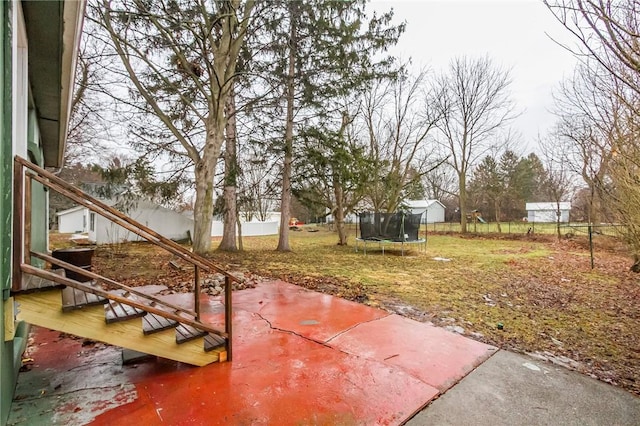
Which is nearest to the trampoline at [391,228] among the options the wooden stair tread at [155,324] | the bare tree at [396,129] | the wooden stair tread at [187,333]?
the bare tree at [396,129]

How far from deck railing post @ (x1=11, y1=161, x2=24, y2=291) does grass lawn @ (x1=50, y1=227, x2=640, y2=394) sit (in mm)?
4123

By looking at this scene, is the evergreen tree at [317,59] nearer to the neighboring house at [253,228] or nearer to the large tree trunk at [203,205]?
the large tree trunk at [203,205]

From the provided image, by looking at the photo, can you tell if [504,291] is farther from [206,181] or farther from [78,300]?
[206,181]

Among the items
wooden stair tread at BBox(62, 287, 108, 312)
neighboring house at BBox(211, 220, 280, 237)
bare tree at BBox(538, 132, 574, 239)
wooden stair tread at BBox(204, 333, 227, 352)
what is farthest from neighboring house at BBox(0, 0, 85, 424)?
neighboring house at BBox(211, 220, 280, 237)

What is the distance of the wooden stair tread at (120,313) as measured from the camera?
225cm

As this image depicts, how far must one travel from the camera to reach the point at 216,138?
8289mm

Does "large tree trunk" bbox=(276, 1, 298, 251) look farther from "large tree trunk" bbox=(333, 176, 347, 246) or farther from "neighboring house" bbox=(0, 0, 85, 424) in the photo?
"neighboring house" bbox=(0, 0, 85, 424)

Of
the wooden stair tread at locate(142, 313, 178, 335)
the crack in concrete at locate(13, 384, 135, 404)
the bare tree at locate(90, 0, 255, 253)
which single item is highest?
the bare tree at locate(90, 0, 255, 253)

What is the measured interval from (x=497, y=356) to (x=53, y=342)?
4748 millimetres

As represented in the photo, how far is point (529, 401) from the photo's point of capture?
2307mm

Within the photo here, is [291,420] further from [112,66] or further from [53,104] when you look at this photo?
[112,66]

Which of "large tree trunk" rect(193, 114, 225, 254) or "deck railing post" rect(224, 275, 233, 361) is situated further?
"large tree trunk" rect(193, 114, 225, 254)

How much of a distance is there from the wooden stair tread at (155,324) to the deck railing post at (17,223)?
2.84 ft

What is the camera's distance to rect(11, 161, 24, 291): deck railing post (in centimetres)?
189
